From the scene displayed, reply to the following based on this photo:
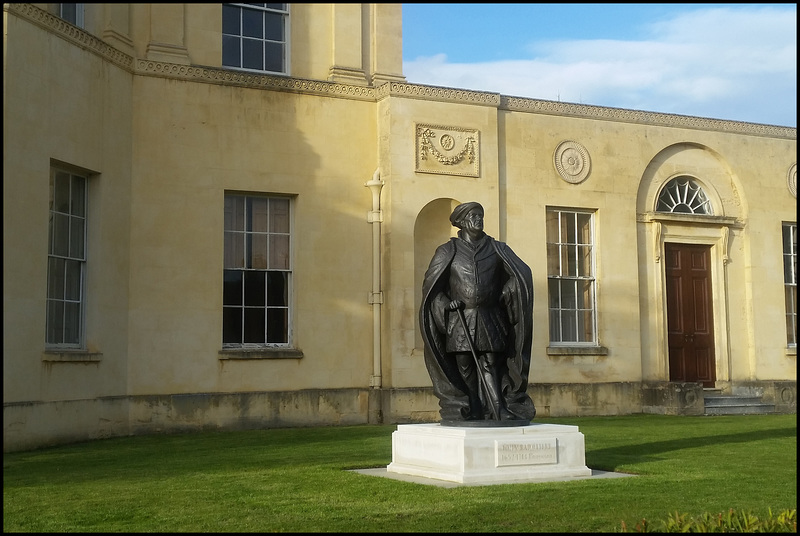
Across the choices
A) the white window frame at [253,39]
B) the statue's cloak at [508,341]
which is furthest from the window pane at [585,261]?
the statue's cloak at [508,341]

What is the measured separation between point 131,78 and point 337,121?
371 centimetres

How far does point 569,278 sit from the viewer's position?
20.3 m

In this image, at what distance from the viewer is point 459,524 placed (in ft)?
23.6

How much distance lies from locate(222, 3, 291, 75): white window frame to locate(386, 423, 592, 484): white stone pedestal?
986 centimetres

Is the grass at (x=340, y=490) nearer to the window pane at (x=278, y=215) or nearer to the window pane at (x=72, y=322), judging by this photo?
the window pane at (x=72, y=322)

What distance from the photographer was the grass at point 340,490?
734 centimetres

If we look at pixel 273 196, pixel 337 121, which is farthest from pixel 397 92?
pixel 273 196

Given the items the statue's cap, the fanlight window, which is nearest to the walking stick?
the statue's cap

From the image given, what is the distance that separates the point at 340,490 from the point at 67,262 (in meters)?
8.03

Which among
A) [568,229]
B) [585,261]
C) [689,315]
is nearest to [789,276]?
[689,315]

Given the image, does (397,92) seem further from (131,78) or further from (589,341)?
(589,341)

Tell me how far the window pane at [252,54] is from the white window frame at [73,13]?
3050mm

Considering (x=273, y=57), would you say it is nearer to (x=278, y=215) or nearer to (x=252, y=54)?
(x=252, y=54)

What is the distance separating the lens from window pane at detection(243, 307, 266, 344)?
58.1 ft
